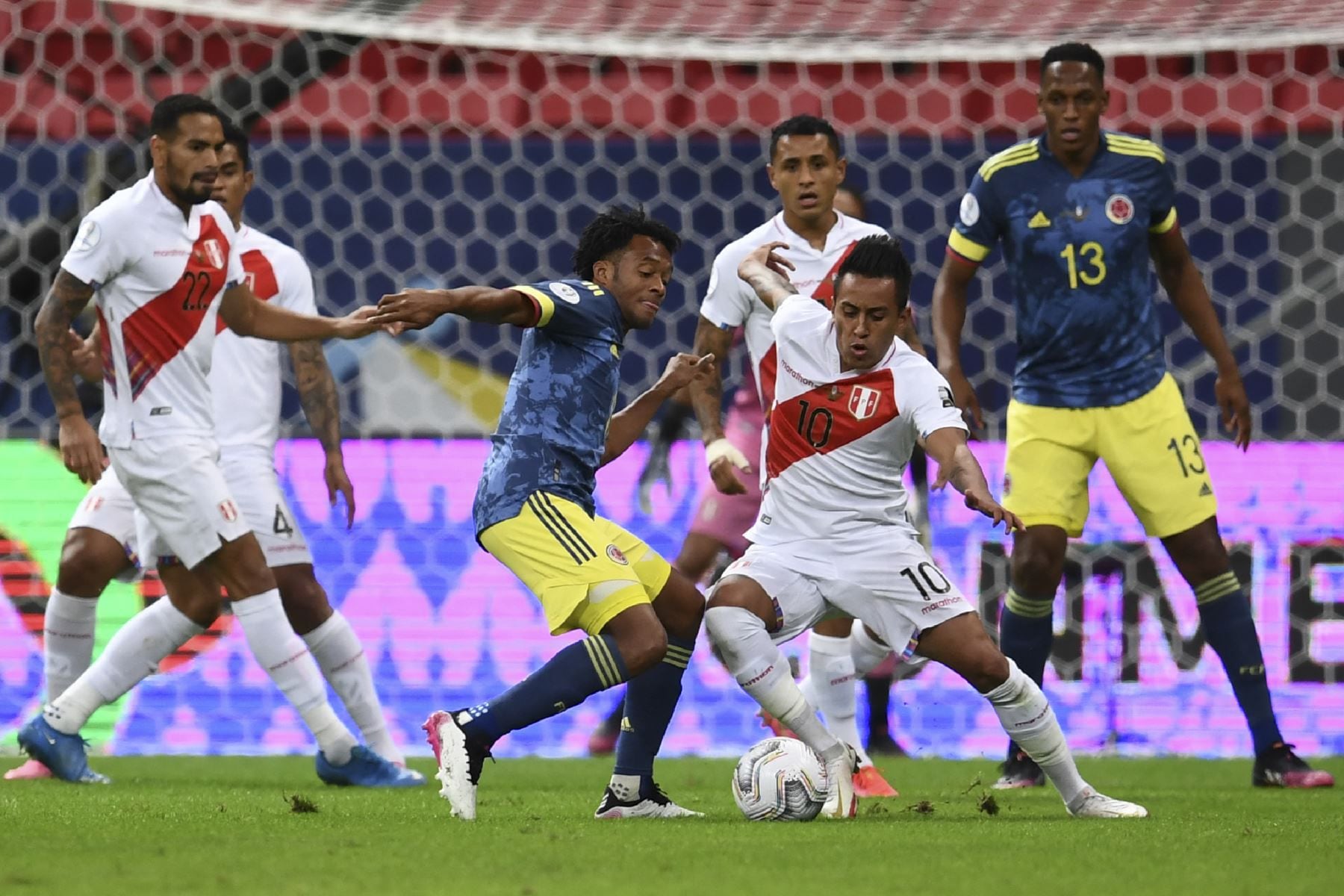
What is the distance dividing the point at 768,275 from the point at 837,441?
63 cm

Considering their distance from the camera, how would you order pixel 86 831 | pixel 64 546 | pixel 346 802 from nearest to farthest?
pixel 86 831
pixel 346 802
pixel 64 546

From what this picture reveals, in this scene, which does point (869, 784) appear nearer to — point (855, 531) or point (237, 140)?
point (855, 531)

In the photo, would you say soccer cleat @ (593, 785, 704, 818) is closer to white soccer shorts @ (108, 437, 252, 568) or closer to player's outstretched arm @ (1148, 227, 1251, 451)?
white soccer shorts @ (108, 437, 252, 568)

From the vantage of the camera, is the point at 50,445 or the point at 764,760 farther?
the point at 50,445

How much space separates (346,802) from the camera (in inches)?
208

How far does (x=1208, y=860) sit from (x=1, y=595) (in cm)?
523

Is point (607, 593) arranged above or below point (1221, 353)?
below

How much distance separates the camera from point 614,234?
498 centimetres

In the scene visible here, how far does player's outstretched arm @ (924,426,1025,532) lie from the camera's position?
4359mm

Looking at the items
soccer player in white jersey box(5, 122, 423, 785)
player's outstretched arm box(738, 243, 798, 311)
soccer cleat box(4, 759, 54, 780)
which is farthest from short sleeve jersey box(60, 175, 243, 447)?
player's outstretched arm box(738, 243, 798, 311)

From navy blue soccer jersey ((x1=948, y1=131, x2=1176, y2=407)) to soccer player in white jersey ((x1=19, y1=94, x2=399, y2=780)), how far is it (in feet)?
6.91

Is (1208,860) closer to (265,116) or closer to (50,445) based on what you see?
(50,445)

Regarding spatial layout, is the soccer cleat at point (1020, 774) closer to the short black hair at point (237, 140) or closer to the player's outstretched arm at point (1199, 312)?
the player's outstretched arm at point (1199, 312)

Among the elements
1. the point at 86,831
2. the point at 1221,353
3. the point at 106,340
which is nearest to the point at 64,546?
the point at 106,340
